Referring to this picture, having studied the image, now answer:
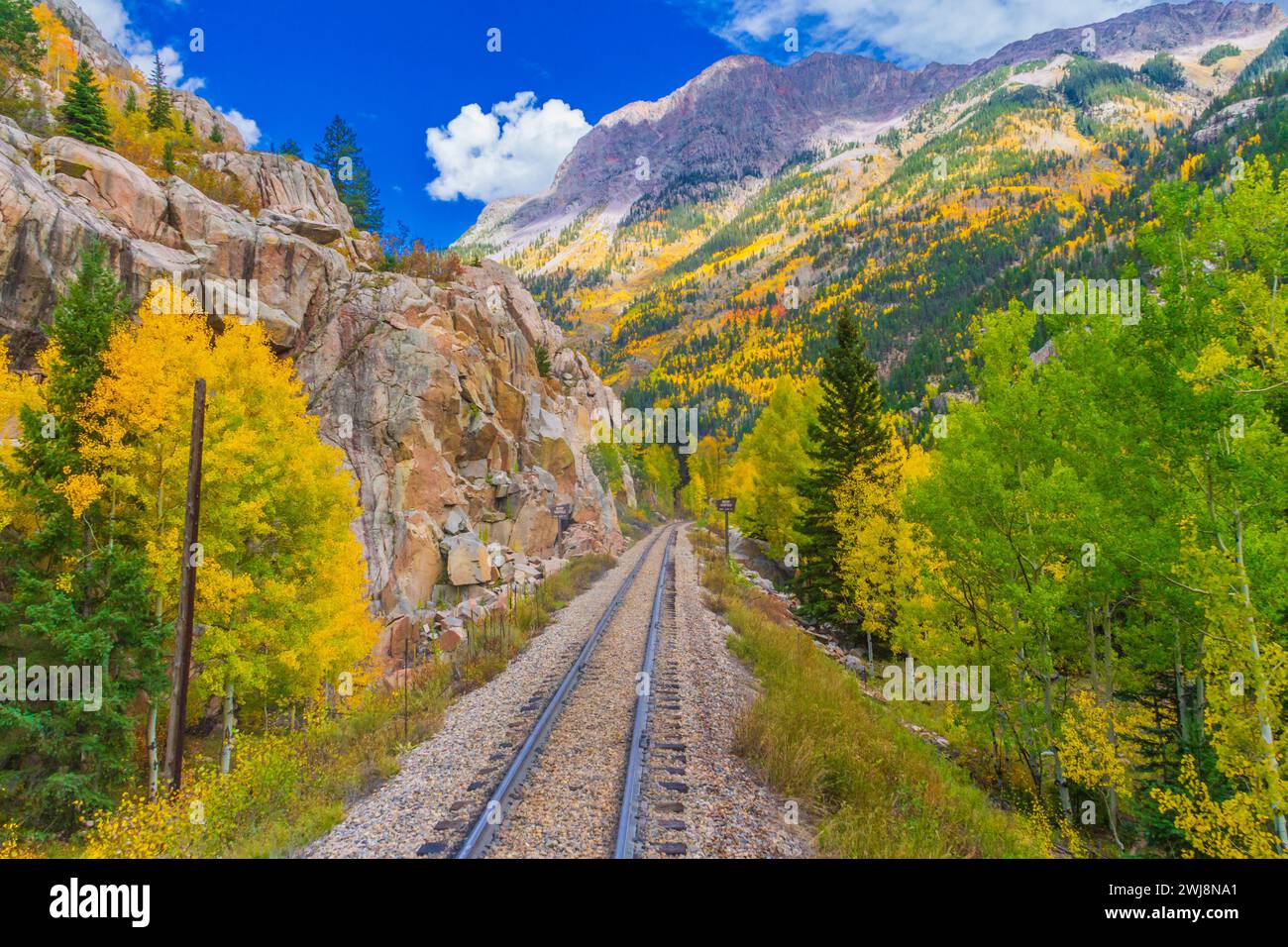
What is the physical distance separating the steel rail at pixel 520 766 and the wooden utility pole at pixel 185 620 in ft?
19.1

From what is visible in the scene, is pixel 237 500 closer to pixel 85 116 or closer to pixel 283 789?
pixel 283 789

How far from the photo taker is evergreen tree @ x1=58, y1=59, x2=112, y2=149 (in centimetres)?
2681

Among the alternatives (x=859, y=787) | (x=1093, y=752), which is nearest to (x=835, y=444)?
(x=1093, y=752)

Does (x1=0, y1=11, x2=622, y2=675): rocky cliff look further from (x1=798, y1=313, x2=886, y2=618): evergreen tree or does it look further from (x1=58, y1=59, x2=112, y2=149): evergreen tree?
(x1=798, y1=313, x2=886, y2=618): evergreen tree

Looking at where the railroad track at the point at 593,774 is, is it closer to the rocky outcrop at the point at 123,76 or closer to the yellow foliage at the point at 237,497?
the yellow foliage at the point at 237,497

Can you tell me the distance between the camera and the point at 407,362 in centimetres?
3002

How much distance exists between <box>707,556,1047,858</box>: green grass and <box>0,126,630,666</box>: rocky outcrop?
13.1m

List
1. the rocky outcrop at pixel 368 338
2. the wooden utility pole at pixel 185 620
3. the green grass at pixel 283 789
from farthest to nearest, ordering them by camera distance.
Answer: the rocky outcrop at pixel 368 338 → the wooden utility pole at pixel 185 620 → the green grass at pixel 283 789

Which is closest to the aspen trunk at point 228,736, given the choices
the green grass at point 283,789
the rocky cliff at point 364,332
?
the green grass at point 283,789

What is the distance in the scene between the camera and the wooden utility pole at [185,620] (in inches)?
372

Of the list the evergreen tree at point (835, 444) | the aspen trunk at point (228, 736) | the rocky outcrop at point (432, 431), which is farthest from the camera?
the rocky outcrop at point (432, 431)

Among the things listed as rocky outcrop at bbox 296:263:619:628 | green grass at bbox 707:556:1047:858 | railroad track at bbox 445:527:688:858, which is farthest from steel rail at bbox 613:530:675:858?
rocky outcrop at bbox 296:263:619:628
